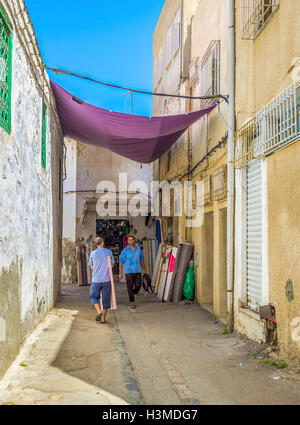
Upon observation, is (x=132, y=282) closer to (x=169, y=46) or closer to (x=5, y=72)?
(x=5, y=72)

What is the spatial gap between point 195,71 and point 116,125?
2664 millimetres

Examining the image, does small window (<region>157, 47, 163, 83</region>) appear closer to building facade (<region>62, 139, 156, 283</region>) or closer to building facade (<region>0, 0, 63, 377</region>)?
building facade (<region>62, 139, 156, 283</region>)

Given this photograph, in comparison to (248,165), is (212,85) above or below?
above

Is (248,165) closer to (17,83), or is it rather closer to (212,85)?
(212,85)

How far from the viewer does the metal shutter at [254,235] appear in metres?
6.65

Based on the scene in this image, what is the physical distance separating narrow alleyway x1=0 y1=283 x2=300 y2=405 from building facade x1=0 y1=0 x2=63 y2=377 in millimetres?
386

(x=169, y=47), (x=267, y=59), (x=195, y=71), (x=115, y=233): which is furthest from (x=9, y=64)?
(x=115, y=233)

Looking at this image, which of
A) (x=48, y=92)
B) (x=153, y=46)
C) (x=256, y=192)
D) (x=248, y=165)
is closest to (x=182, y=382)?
(x=256, y=192)

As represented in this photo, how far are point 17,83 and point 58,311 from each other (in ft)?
18.3

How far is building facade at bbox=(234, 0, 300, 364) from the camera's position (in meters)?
5.23

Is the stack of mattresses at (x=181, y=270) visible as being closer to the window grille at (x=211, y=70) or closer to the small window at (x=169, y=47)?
the window grille at (x=211, y=70)

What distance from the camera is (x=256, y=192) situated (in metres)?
6.81

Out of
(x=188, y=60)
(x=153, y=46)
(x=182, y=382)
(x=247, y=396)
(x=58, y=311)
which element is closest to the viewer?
(x=247, y=396)

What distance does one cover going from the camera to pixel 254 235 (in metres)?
6.90
